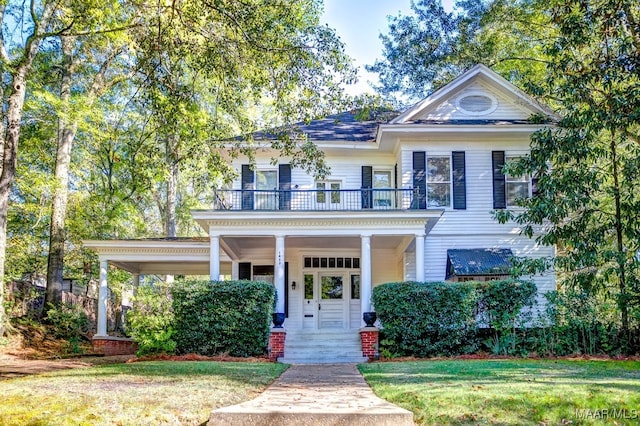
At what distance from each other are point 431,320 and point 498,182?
19.7 feet

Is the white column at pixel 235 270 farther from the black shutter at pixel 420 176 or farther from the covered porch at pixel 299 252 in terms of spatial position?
the black shutter at pixel 420 176

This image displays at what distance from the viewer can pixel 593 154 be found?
45.0ft

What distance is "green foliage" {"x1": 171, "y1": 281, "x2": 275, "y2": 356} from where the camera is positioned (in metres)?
13.8

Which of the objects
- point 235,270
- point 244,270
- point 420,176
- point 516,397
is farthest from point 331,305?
point 516,397

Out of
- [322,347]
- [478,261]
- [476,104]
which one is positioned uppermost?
[476,104]

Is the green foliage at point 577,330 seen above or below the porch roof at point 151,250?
below

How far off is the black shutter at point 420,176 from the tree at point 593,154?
3.32m

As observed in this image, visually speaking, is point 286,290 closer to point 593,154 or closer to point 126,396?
point 593,154

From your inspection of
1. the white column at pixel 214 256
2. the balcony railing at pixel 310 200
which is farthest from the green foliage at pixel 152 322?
the balcony railing at pixel 310 200

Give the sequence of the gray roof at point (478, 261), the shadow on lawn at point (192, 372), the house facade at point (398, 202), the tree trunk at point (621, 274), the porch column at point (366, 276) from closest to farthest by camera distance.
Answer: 1. the shadow on lawn at point (192, 372)
2. the tree trunk at point (621, 274)
3. the porch column at point (366, 276)
4. the gray roof at point (478, 261)
5. the house facade at point (398, 202)

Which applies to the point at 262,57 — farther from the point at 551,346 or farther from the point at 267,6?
the point at 551,346

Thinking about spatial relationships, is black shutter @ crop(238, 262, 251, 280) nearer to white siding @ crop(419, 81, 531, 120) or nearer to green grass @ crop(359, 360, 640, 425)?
white siding @ crop(419, 81, 531, 120)

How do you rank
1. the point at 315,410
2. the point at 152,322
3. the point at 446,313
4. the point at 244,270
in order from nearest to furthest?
the point at 315,410 < the point at 152,322 < the point at 446,313 < the point at 244,270

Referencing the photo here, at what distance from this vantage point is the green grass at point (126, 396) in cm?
577
